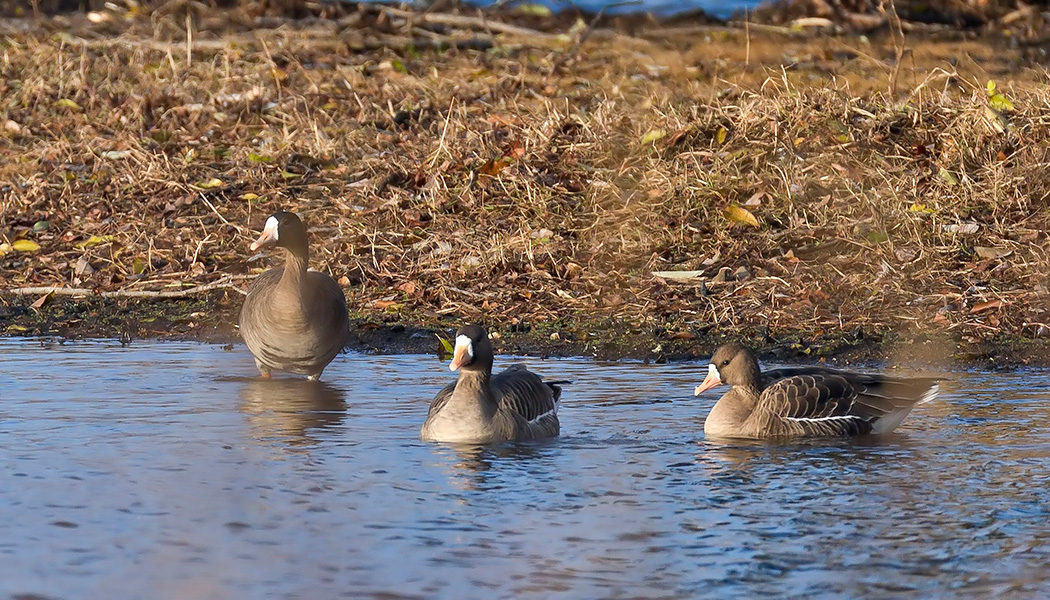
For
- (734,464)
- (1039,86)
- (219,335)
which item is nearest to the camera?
(734,464)

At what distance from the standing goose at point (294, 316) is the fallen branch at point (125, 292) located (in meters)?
2.07

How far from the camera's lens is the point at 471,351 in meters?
8.70

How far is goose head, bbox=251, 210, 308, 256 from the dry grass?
1.69 meters

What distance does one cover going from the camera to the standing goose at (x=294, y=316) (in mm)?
10305

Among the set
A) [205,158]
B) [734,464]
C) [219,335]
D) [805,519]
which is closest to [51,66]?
[205,158]

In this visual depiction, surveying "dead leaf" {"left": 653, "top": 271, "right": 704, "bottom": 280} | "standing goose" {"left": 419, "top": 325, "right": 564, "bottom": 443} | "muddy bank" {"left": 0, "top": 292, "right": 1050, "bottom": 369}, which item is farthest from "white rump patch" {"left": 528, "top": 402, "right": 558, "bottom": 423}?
"dead leaf" {"left": 653, "top": 271, "right": 704, "bottom": 280}

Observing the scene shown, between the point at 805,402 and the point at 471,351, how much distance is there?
187 centimetres

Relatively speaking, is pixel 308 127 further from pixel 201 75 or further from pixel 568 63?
pixel 568 63

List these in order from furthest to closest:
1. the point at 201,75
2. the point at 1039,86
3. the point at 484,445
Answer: the point at 201,75
the point at 1039,86
the point at 484,445

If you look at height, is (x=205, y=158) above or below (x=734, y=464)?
above

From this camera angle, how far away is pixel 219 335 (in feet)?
40.0

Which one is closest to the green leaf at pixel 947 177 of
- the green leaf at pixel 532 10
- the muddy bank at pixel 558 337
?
the muddy bank at pixel 558 337

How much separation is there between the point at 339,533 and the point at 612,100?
9325 mm

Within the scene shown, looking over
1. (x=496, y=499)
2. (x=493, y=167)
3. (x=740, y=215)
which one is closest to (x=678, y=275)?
(x=740, y=215)
